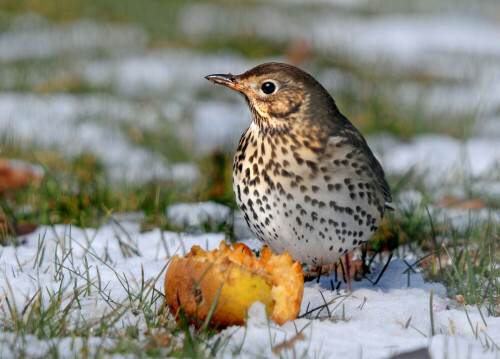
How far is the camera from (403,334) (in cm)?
326

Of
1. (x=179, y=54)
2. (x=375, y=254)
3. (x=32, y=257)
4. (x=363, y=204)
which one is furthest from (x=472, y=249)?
(x=179, y=54)

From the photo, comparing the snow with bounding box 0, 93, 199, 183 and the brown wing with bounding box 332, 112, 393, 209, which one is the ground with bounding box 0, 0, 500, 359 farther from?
the brown wing with bounding box 332, 112, 393, 209

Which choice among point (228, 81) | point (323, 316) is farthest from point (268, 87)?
point (323, 316)

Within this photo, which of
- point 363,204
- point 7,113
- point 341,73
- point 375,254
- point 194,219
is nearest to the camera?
point 363,204

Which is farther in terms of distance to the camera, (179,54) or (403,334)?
(179,54)

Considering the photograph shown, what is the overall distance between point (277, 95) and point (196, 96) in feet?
16.9

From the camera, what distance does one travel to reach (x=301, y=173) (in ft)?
12.1

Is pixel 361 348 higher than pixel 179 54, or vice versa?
pixel 179 54

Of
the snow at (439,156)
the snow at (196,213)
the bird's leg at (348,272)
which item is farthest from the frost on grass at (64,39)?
the bird's leg at (348,272)

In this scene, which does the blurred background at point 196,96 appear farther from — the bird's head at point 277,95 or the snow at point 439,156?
the bird's head at point 277,95

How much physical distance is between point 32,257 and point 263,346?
1.56m

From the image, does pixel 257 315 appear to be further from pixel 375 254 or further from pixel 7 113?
pixel 7 113

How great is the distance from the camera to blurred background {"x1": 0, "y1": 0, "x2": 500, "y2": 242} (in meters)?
5.77

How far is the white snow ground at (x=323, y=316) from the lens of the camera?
294cm
